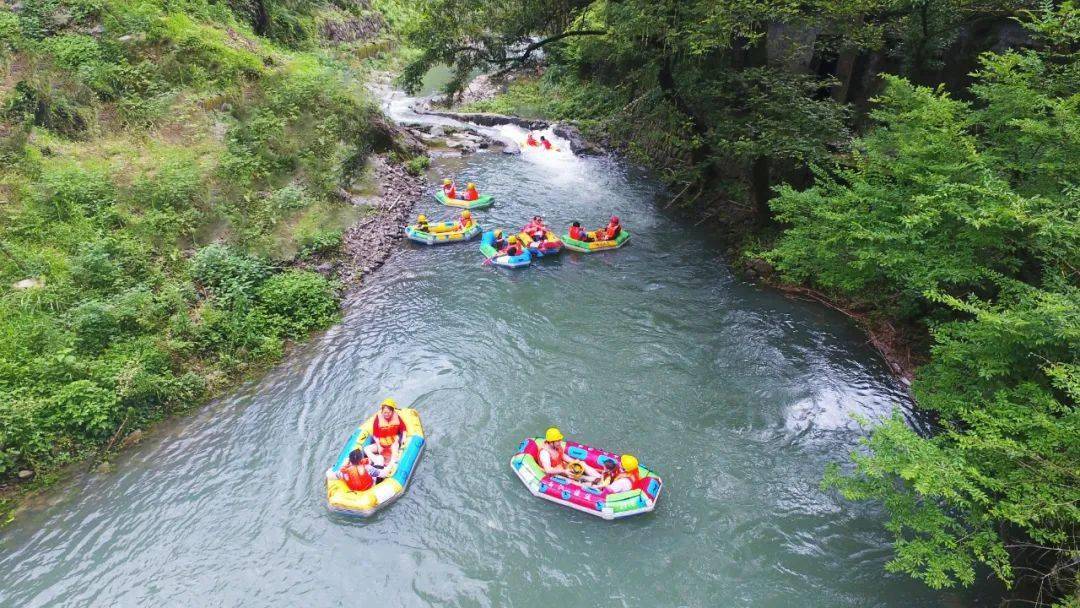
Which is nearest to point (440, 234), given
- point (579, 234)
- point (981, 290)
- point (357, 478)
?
point (579, 234)

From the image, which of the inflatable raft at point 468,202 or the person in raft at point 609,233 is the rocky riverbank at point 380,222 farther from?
the person in raft at point 609,233

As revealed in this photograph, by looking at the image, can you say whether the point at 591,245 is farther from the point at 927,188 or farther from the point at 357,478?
the point at 357,478

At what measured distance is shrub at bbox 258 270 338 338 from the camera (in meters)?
10.9

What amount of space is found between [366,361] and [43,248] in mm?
6377

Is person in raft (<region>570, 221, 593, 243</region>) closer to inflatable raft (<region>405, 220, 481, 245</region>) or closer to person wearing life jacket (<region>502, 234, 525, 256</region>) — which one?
person wearing life jacket (<region>502, 234, 525, 256</region>)

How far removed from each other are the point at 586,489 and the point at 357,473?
3.33 m

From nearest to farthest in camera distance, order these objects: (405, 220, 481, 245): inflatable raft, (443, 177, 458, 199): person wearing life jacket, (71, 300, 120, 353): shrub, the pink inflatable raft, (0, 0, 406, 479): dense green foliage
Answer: the pink inflatable raft
(0, 0, 406, 479): dense green foliage
(71, 300, 120, 353): shrub
(405, 220, 481, 245): inflatable raft
(443, 177, 458, 199): person wearing life jacket

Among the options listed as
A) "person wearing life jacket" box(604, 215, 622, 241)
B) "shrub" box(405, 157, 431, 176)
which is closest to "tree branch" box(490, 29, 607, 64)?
"person wearing life jacket" box(604, 215, 622, 241)

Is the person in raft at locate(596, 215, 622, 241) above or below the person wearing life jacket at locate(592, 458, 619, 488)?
above

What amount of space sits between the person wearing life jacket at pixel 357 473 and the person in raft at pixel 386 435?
305 millimetres

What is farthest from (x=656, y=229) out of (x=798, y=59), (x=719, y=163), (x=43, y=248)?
(x=43, y=248)

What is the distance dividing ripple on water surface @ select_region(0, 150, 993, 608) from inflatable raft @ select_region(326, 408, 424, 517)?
22cm

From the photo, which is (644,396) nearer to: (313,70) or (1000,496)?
(1000,496)

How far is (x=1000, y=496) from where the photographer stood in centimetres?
574
